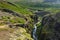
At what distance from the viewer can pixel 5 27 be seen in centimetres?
8025

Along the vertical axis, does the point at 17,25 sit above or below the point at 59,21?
below

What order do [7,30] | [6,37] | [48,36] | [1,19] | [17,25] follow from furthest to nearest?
[1,19], [17,25], [7,30], [48,36], [6,37]

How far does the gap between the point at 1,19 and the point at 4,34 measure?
28.2 meters

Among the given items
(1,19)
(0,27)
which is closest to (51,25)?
(0,27)

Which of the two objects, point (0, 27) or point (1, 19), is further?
point (1, 19)

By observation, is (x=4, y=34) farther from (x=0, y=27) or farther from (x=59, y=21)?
(x=59, y=21)

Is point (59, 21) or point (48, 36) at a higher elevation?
point (59, 21)

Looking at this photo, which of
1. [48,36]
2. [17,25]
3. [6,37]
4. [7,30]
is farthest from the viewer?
[17,25]

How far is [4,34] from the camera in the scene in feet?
229

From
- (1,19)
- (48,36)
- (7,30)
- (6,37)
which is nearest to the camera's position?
(6,37)

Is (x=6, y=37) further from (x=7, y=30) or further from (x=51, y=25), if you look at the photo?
(x=51, y=25)

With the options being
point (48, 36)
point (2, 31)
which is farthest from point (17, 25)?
point (48, 36)

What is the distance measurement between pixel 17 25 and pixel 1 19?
12209 millimetres

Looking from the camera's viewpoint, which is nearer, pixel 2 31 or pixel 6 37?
pixel 6 37
